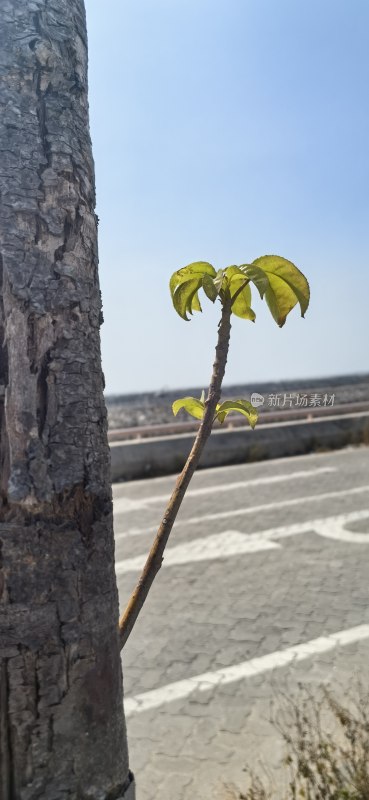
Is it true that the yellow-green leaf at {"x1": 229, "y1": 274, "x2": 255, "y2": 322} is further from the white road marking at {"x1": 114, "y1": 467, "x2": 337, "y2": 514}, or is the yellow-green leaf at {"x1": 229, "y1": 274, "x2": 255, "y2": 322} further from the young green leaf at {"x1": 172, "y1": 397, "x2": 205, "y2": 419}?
the white road marking at {"x1": 114, "y1": 467, "x2": 337, "y2": 514}

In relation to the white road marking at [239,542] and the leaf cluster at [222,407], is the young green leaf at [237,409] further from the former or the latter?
the white road marking at [239,542]

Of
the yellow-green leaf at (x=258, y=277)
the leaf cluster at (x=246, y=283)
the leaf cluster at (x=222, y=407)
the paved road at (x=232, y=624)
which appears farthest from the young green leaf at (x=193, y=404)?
the paved road at (x=232, y=624)

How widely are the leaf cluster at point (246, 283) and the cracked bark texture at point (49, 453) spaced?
20cm

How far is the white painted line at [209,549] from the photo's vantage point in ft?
22.2

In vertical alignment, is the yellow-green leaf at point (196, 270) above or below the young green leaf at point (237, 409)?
above

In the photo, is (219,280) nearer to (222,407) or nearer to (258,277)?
(258,277)

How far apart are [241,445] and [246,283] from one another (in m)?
11.7

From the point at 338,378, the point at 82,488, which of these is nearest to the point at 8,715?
the point at 82,488

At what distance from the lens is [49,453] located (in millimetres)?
1223

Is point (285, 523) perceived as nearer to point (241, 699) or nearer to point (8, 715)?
point (241, 699)

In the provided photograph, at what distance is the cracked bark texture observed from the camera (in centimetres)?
120

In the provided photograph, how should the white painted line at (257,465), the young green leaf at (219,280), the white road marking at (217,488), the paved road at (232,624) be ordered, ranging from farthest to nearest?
1. the white painted line at (257,465)
2. the white road marking at (217,488)
3. the paved road at (232,624)
4. the young green leaf at (219,280)

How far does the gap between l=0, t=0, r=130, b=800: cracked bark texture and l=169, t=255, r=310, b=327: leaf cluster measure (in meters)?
0.20

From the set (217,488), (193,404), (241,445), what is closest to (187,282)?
(193,404)
